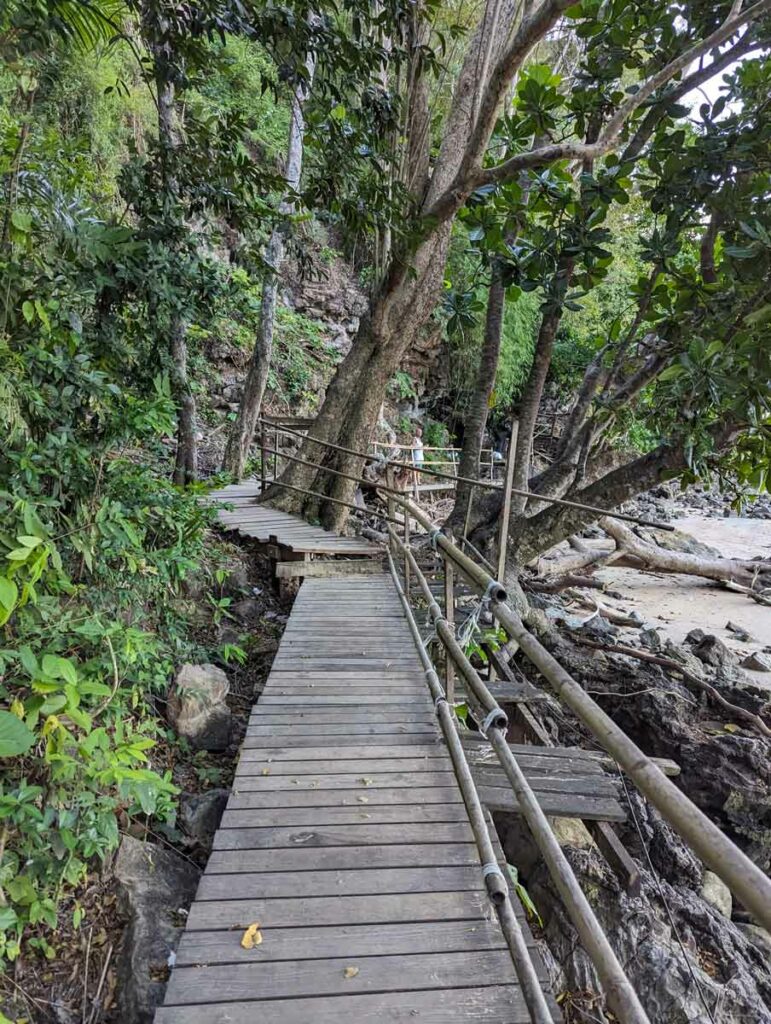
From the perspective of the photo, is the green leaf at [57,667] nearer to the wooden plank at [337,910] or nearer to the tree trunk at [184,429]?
the wooden plank at [337,910]

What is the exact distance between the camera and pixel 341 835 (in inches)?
81.7

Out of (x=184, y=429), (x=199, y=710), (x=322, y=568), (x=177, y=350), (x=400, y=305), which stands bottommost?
(x=199, y=710)

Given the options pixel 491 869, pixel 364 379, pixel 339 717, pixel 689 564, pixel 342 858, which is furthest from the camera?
pixel 689 564

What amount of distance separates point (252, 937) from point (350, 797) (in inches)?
27.5

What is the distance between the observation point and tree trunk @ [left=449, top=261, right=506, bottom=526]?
20.1 feet

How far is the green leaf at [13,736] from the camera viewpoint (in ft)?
4.49

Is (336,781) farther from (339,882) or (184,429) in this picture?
(184,429)

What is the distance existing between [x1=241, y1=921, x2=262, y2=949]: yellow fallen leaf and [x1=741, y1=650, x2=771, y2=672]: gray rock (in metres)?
6.31

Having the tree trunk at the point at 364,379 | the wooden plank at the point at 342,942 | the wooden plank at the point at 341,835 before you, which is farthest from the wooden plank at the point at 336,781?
the tree trunk at the point at 364,379

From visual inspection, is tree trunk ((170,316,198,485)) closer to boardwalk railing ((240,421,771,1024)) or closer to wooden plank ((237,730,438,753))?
wooden plank ((237,730,438,753))

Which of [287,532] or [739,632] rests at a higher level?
[287,532]

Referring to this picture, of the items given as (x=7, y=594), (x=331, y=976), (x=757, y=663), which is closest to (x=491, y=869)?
(x=331, y=976)

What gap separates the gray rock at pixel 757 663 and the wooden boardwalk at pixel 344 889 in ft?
16.4

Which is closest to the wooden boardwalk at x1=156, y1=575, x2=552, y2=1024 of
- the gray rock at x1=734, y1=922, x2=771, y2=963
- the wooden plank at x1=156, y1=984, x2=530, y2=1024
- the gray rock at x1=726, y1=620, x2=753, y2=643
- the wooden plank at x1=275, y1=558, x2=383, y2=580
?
the wooden plank at x1=156, y1=984, x2=530, y2=1024
